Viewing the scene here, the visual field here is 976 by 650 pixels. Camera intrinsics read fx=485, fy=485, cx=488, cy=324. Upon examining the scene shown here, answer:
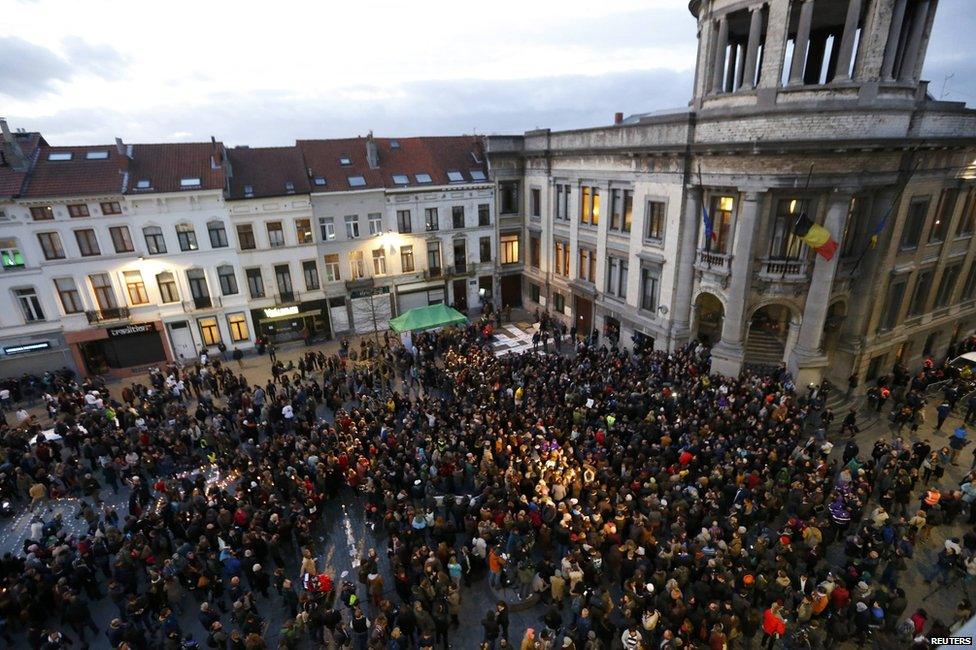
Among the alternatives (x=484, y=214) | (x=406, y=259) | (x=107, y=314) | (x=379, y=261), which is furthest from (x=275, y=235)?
(x=484, y=214)

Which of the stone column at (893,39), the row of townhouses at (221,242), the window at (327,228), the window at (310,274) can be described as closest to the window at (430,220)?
the row of townhouses at (221,242)

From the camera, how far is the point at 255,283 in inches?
1212

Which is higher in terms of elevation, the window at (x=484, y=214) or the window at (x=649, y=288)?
the window at (x=484, y=214)

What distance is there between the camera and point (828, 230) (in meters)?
19.8

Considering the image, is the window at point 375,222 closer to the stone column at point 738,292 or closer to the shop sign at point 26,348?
the shop sign at point 26,348

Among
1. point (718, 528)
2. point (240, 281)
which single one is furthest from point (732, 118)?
point (240, 281)

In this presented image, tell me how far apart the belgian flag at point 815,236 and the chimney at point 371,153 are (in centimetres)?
2598

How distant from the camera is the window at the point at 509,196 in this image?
36.6 m

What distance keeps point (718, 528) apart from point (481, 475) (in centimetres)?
669

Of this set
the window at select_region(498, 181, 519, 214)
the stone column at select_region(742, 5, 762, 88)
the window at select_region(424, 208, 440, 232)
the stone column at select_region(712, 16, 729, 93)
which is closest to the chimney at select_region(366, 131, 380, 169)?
the window at select_region(424, 208, 440, 232)

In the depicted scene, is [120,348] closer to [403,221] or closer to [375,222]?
[375,222]

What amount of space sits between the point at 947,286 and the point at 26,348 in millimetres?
50103

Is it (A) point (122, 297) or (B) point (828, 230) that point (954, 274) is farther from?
(A) point (122, 297)

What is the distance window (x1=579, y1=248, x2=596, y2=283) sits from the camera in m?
30.8
